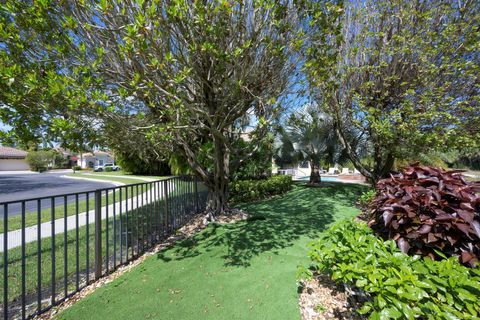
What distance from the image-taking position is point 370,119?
296 inches

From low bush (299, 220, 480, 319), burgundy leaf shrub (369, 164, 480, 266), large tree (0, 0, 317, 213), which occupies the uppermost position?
large tree (0, 0, 317, 213)

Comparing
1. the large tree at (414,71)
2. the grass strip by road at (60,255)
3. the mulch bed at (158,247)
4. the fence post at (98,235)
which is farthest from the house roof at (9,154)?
the large tree at (414,71)

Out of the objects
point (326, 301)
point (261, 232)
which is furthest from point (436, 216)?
point (261, 232)

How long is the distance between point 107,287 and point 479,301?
3962mm

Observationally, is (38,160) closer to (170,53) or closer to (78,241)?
(78,241)

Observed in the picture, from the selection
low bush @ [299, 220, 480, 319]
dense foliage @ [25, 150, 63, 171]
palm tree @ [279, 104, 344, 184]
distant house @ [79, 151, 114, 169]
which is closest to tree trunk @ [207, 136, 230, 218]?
low bush @ [299, 220, 480, 319]

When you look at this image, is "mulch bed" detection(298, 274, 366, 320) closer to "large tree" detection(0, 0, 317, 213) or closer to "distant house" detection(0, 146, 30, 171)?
"large tree" detection(0, 0, 317, 213)

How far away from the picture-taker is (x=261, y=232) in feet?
17.3

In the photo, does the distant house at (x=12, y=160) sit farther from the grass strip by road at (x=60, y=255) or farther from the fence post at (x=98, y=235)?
the fence post at (x=98, y=235)

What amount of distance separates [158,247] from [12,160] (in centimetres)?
5569

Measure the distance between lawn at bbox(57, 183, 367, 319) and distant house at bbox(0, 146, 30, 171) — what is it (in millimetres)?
54167

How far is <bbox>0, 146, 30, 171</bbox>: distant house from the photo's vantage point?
42.1 metres

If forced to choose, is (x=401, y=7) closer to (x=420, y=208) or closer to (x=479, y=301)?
(x=420, y=208)

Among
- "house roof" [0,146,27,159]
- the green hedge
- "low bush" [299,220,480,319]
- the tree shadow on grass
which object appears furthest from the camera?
"house roof" [0,146,27,159]
